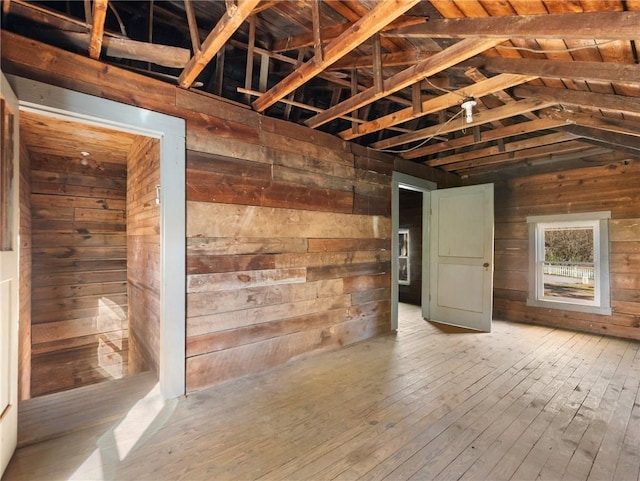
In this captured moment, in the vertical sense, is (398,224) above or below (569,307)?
above

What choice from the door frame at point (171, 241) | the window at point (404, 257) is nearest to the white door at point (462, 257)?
the window at point (404, 257)

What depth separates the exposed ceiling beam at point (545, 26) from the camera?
4.75ft

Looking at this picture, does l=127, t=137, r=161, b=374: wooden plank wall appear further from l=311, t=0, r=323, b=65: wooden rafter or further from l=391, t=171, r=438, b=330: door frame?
l=391, t=171, r=438, b=330: door frame

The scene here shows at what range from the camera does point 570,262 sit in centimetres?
450

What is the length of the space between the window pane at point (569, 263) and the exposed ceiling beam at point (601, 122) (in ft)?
7.11

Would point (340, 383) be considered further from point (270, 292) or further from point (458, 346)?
point (458, 346)

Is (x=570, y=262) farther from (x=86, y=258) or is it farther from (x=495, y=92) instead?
(x=86, y=258)

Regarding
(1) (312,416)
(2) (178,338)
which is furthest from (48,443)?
(1) (312,416)

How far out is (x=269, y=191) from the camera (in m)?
2.88

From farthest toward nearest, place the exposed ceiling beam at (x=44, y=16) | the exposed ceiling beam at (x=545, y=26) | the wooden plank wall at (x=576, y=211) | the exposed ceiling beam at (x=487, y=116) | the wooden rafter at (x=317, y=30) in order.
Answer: the wooden plank wall at (x=576, y=211)
the exposed ceiling beam at (x=487, y=116)
the wooden rafter at (x=317, y=30)
the exposed ceiling beam at (x=44, y=16)
the exposed ceiling beam at (x=545, y=26)

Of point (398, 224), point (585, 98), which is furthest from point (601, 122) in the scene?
point (398, 224)

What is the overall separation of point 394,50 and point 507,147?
7.96 ft

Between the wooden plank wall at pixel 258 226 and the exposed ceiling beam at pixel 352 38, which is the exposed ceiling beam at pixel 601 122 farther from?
the exposed ceiling beam at pixel 352 38

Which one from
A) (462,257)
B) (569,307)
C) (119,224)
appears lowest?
(569,307)
